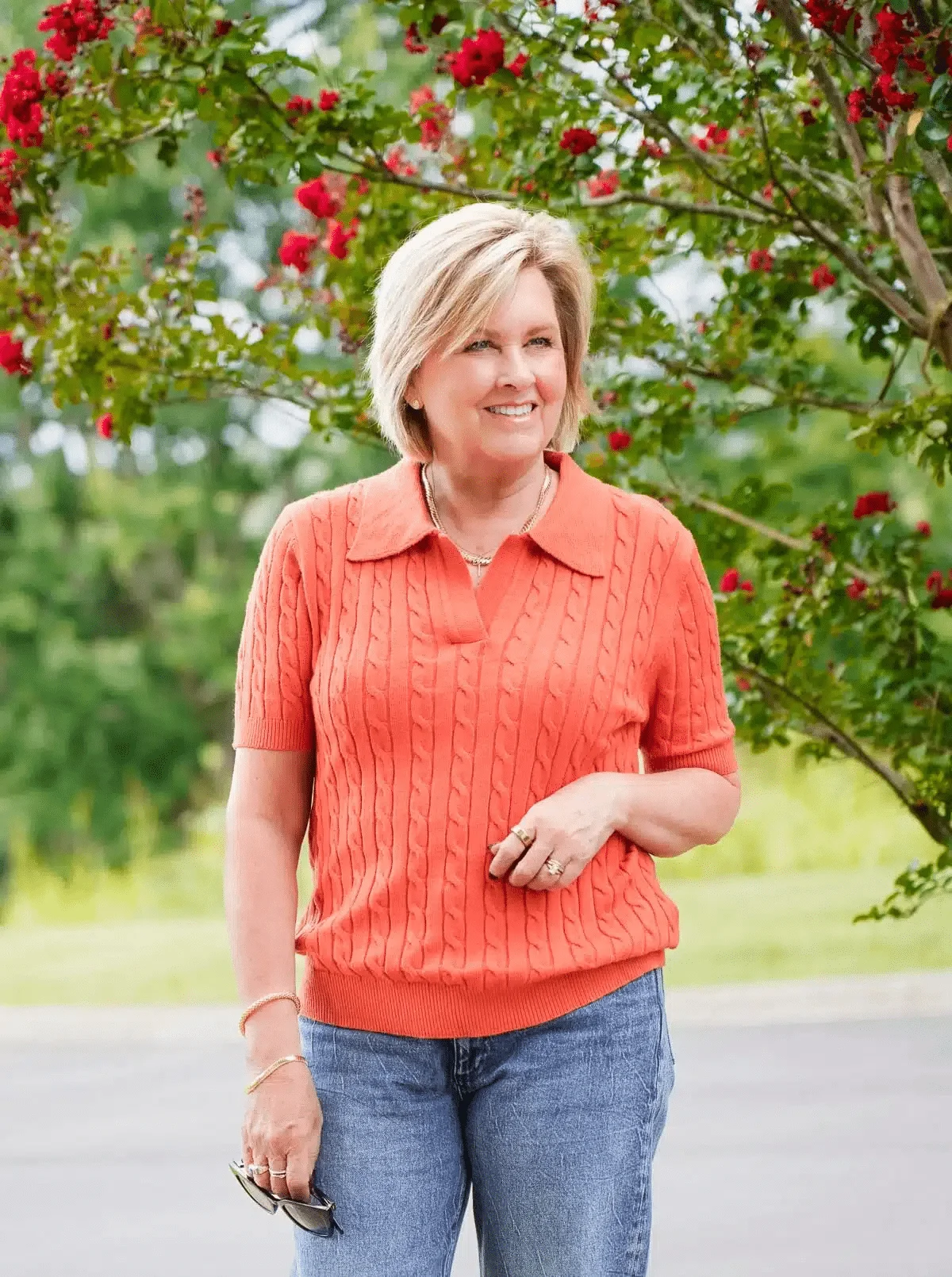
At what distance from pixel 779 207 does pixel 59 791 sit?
14.0m

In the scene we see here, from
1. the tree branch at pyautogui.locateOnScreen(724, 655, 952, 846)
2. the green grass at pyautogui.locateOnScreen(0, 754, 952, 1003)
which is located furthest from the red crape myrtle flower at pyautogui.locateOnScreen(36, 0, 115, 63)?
the green grass at pyautogui.locateOnScreen(0, 754, 952, 1003)

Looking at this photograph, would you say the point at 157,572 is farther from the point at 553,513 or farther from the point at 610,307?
the point at 553,513

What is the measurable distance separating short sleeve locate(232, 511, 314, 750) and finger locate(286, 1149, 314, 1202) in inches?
17.8

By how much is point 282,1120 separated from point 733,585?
2.27 m

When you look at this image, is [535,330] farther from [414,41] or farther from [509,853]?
[414,41]

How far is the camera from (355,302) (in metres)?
4.32

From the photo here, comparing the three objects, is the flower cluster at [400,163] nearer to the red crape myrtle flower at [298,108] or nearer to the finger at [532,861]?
the red crape myrtle flower at [298,108]

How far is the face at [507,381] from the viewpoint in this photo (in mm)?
2152

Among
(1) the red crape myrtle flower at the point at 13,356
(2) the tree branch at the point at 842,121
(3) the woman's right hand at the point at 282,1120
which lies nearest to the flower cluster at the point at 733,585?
(2) the tree branch at the point at 842,121

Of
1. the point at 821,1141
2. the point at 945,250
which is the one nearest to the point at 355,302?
the point at 945,250

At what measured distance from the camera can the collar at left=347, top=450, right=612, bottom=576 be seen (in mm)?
2211

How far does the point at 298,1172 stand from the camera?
2047mm

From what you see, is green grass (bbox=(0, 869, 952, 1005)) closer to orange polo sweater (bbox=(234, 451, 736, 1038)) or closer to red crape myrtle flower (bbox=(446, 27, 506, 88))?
red crape myrtle flower (bbox=(446, 27, 506, 88))

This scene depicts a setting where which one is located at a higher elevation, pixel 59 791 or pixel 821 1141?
pixel 59 791
